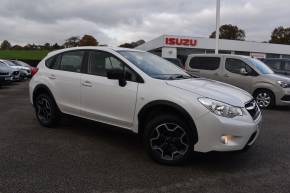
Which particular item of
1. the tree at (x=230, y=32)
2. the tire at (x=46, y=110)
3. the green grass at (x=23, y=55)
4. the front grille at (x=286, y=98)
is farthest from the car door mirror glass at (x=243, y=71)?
the tree at (x=230, y=32)

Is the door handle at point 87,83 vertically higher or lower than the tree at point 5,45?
lower

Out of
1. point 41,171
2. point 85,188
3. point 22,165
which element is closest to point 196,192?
point 85,188

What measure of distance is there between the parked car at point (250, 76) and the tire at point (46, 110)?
552 centimetres

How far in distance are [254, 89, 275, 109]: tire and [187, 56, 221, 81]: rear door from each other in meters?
1.35

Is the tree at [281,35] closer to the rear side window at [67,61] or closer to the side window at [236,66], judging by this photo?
the side window at [236,66]

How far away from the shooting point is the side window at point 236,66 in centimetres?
1118

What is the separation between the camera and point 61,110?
6605 mm

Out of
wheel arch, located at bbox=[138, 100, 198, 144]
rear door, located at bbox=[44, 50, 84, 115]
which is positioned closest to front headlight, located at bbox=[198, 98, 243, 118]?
wheel arch, located at bbox=[138, 100, 198, 144]

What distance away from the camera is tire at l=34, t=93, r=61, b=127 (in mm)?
6785

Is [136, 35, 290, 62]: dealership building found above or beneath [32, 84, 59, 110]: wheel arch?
above

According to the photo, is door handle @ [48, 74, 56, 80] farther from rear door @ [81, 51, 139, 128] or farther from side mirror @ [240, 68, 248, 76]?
side mirror @ [240, 68, 248, 76]

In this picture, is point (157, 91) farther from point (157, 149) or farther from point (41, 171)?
point (41, 171)

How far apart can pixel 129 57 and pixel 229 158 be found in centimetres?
219

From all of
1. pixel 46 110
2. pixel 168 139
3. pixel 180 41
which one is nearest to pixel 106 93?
pixel 168 139
